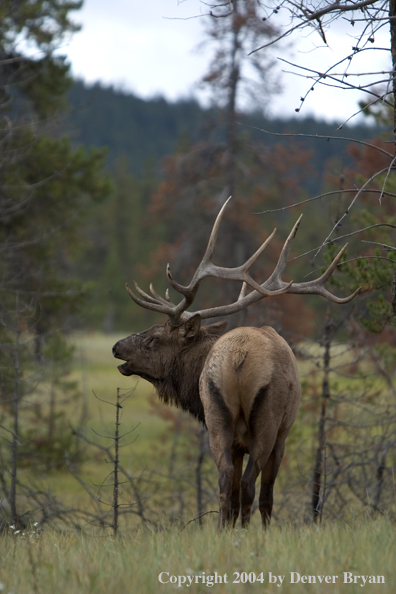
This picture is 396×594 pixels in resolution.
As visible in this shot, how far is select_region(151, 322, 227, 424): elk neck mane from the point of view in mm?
6285

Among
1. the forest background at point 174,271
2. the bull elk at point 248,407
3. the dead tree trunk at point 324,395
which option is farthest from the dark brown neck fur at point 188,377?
the dead tree trunk at point 324,395

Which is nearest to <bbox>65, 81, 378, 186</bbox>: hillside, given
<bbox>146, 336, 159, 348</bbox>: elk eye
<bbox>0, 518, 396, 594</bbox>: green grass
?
<bbox>146, 336, 159, 348</bbox>: elk eye

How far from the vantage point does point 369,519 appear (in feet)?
16.1

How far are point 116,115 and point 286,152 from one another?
15583 centimetres

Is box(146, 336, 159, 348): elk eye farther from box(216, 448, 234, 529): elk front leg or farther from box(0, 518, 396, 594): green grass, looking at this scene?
box(0, 518, 396, 594): green grass

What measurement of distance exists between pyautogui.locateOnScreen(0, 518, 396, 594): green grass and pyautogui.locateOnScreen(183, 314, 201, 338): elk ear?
2.19 metres

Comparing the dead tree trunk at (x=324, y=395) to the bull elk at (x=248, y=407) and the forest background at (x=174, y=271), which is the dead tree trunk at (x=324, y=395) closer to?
the forest background at (x=174, y=271)

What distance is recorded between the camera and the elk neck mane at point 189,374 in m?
6.29

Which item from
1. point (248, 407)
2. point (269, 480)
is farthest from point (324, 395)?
point (248, 407)

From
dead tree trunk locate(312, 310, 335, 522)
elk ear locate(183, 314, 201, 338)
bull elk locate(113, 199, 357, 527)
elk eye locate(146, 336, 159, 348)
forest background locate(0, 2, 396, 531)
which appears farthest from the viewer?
forest background locate(0, 2, 396, 531)

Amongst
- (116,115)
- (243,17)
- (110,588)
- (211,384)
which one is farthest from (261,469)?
(116,115)

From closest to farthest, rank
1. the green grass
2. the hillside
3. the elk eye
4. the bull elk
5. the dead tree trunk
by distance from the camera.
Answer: the green grass, the bull elk, the elk eye, the dead tree trunk, the hillside

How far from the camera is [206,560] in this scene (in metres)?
3.64

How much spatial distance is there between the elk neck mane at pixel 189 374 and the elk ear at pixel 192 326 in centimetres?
7
